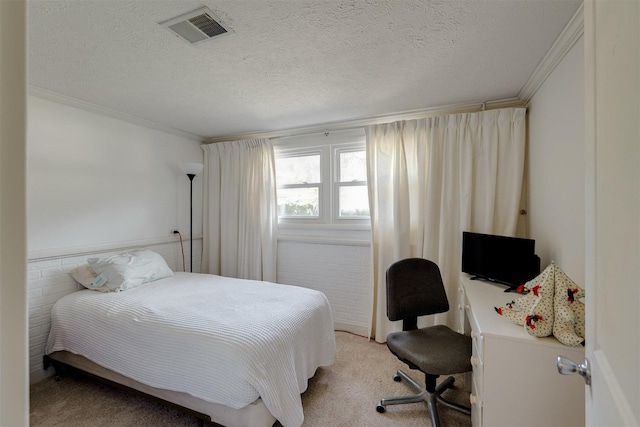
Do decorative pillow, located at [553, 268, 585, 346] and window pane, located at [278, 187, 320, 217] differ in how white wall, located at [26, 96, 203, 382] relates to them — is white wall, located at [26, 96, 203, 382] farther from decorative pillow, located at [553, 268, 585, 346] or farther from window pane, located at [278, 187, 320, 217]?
decorative pillow, located at [553, 268, 585, 346]

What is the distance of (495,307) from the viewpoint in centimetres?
167

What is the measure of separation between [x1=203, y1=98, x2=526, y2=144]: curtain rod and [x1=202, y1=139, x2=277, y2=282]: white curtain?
0.55 ft

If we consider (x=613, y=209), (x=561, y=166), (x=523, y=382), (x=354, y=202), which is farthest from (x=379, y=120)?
(x=613, y=209)

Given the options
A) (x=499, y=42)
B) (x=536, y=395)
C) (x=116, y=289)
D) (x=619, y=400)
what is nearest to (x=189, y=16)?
Answer: (x=499, y=42)

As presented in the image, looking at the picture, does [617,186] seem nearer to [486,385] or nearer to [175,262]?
[486,385]

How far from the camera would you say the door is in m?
0.48

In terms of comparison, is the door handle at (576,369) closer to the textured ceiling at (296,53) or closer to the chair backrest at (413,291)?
the chair backrest at (413,291)

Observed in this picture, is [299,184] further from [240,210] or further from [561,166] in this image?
[561,166]

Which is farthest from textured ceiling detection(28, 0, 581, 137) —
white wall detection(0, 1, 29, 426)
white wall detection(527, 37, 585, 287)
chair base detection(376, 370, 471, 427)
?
chair base detection(376, 370, 471, 427)

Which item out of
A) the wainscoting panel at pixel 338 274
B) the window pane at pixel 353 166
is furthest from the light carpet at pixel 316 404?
the window pane at pixel 353 166

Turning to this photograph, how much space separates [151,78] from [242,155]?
1556mm

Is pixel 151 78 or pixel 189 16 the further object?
pixel 151 78

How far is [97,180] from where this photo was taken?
2.77m

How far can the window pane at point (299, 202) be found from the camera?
3.51 m
